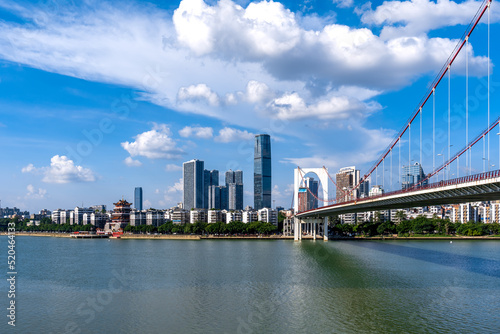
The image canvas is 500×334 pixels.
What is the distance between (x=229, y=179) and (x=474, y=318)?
151 m

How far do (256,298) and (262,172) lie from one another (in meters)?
121

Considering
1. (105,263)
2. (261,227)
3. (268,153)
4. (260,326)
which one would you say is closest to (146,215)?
(261,227)

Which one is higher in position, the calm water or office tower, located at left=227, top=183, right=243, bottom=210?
office tower, located at left=227, top=183, right=243, bottom=210

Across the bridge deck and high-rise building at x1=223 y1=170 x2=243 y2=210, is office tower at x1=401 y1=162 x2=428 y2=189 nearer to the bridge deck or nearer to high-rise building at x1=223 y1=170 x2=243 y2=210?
the bridge deck

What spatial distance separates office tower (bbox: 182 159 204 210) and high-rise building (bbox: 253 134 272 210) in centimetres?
2653

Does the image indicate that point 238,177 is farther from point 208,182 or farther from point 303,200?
point 303,200

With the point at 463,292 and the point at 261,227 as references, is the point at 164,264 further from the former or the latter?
the point at 261,227

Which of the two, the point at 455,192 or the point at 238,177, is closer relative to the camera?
the point at 455,192

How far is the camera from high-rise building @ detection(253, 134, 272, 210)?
126 m

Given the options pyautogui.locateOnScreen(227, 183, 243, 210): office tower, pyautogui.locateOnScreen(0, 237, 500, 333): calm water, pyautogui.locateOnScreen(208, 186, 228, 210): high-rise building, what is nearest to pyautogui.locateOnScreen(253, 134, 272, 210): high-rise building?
pyautogui.locateOnScreen(227, 183, 243, 210): office tower

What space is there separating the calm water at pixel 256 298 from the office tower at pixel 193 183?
129 metres

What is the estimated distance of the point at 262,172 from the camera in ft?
451

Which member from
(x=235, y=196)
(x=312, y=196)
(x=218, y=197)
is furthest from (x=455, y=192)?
(x=218, y=197)

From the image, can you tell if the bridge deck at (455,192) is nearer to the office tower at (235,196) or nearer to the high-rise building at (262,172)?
the high-rise building at (262,172)
